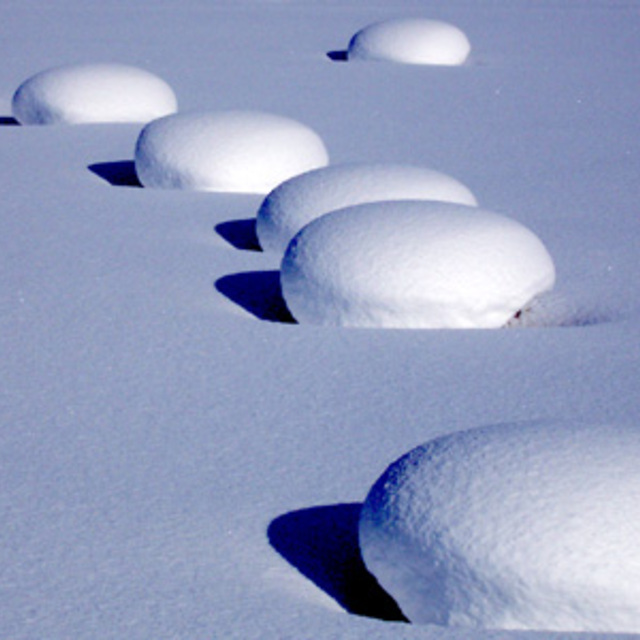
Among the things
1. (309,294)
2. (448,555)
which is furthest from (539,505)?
(309,294)

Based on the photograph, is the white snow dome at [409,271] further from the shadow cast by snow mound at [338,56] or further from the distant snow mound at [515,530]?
the shadow cast by snow mound at [338,56]

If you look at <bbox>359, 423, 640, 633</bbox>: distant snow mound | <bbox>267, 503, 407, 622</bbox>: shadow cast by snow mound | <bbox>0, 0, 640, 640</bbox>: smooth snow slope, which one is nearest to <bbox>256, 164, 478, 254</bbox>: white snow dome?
<bbox>0, 0, 640, 640</bbox>: smooth snow slope

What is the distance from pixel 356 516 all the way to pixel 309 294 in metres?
0.86

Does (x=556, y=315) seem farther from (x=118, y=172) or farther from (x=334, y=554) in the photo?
(x=118, y=172)

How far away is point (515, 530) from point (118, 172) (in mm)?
2782

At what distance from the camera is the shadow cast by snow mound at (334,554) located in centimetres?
169

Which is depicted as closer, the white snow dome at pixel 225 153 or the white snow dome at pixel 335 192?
the white snow dome at pixel 335 192

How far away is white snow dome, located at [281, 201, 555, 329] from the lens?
2574 mm

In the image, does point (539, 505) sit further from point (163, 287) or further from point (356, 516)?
point (163, 287)

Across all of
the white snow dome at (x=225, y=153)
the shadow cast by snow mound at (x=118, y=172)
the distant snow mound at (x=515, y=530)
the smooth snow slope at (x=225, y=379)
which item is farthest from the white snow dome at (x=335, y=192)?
the distant snow mound at (x=515, y=530)

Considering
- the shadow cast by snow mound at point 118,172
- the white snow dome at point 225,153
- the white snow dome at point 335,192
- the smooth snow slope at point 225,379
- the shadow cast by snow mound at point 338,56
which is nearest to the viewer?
the smooth snow slope at point 225,379

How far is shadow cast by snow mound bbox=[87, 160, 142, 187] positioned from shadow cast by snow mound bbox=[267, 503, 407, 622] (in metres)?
2.28

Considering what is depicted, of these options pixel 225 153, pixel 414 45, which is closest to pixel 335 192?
pixel 225 153

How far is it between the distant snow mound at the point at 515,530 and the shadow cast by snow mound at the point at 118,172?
2.47m
